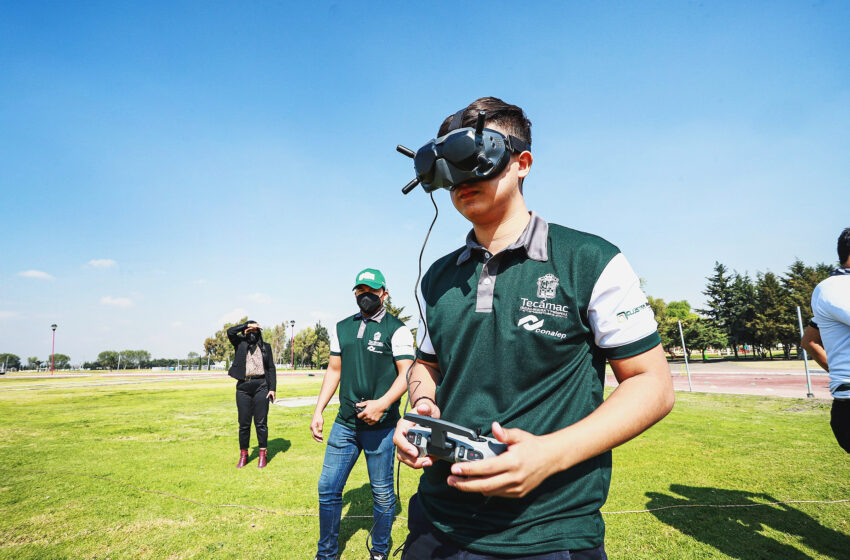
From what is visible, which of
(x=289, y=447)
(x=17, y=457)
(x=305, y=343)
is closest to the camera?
(x=17, y=457)

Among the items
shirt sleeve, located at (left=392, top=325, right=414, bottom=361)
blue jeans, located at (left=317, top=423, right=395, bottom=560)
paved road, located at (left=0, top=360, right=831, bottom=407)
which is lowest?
paved road, located at (left=0, top=360, right=831, bottom=407)

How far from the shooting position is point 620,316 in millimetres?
1392

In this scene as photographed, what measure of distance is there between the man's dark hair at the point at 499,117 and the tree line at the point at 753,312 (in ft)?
192

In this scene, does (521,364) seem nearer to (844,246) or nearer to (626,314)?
(626,314)

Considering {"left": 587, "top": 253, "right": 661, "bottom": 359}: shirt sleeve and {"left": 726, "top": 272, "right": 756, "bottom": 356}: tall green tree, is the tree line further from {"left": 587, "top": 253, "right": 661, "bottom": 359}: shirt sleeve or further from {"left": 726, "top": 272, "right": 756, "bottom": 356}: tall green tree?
{"left": 587, "top": 253, "right": 661, "bottom": 359}: shirt sleeve

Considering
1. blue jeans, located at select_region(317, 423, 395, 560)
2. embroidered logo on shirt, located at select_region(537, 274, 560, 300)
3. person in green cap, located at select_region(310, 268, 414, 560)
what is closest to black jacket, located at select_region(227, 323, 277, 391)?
person in green cap, located at select_region(310, 268, 414, 560)

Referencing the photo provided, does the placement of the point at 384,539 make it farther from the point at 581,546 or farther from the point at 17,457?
the point at 17,457

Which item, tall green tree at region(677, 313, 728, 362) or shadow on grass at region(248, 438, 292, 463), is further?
tall green tree at region(677, 313, 728, 362)

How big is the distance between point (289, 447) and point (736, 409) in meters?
14.1

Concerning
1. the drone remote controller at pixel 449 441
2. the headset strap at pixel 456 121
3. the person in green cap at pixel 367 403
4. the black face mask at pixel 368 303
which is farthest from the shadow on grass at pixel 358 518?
the headset strap at pixel 456 121

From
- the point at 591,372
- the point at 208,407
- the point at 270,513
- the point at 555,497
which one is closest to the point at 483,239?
the point at 591,372

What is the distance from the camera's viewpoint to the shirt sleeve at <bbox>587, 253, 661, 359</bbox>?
138 centimetres

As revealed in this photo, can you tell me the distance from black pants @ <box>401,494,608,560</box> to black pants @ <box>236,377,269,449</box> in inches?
278

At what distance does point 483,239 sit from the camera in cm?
182
